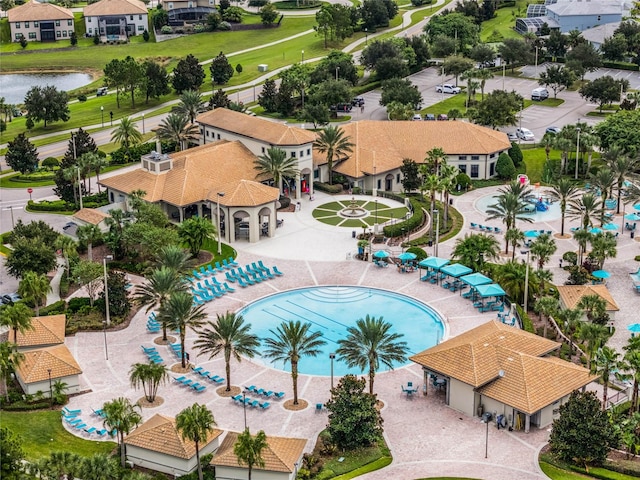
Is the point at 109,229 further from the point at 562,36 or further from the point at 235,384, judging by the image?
the point at 562,36

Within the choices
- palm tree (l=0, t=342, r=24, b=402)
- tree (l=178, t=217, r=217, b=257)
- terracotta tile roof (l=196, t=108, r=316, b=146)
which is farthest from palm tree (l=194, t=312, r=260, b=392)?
terracotta tile roof (l=196, t=108, r=316, b=146)

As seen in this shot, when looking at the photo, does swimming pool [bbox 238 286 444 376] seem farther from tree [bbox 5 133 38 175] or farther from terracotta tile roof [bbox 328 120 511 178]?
tree [bbox 5 133 38 175]

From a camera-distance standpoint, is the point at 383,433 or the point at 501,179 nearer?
the point at 383,433

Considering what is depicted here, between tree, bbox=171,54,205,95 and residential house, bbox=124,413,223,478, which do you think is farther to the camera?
tree, bbox=171,54,205,95

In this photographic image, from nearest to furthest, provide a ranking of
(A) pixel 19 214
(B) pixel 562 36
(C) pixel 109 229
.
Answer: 1. (C) pixel 109 229
2. (A) pixel 19 214
3. (B) pixel 562 36

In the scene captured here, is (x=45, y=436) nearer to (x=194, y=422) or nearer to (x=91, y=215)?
(x=194, y=422)

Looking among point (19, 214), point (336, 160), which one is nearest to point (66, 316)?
point (19, 214)
